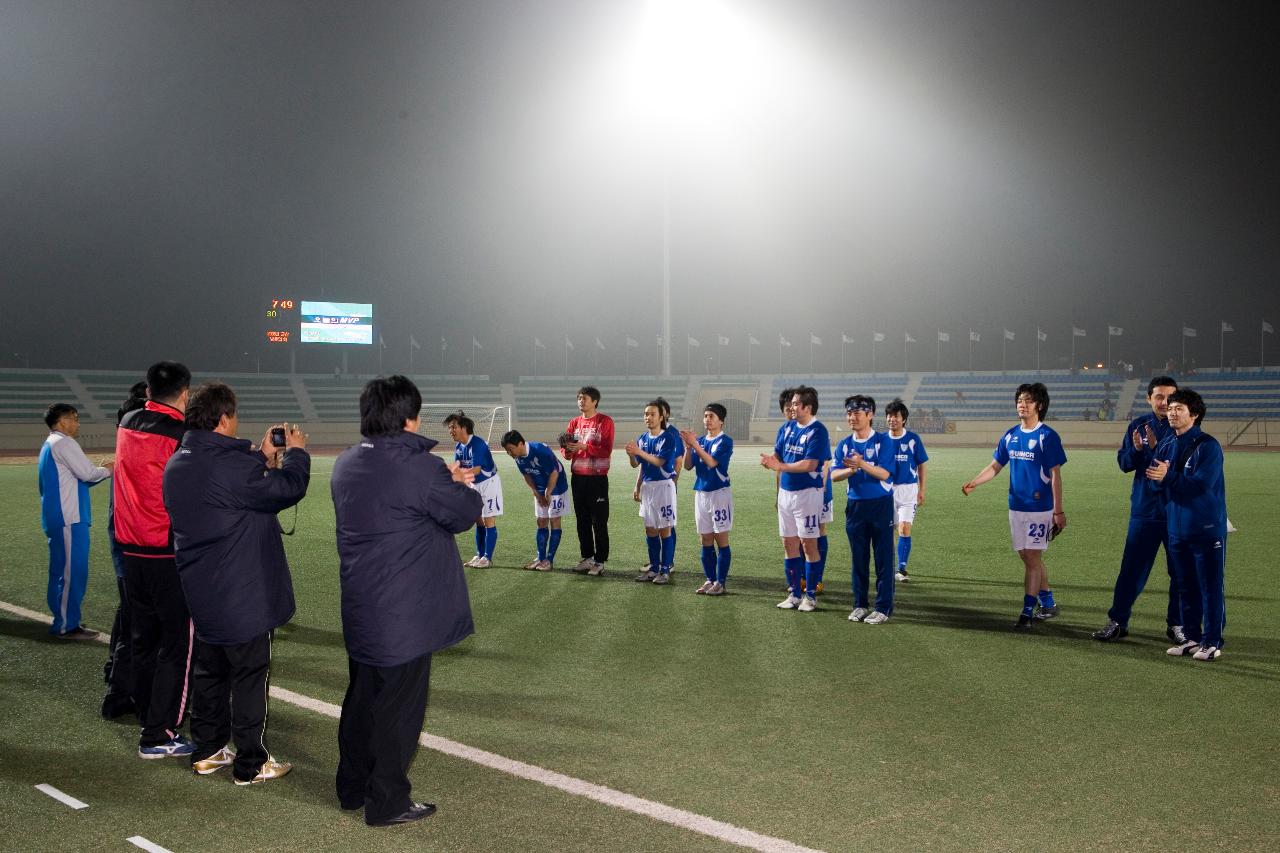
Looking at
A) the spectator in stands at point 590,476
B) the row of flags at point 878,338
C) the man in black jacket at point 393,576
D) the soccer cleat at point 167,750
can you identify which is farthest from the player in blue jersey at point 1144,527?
the row of flags at point 878,338

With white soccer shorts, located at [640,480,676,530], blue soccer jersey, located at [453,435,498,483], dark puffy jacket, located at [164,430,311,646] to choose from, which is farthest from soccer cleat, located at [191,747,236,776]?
blue soccer jersey, located at [453,435,498,483]

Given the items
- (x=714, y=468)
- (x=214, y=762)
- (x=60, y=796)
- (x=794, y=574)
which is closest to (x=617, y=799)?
(x=214, y=762)

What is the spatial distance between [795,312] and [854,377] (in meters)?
19.9

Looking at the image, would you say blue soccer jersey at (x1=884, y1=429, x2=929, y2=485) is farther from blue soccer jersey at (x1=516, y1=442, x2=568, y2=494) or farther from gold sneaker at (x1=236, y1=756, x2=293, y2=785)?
gold sneaker at (x1=236, y1=756, x2=293, y2=785)

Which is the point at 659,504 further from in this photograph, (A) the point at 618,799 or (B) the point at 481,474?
(A) the point at 618,799

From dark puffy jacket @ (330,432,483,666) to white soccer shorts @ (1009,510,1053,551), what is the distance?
5.49 meters

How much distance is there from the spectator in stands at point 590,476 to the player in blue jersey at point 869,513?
11.1 feet

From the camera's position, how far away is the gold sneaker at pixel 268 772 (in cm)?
454

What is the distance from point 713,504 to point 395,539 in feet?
19.1

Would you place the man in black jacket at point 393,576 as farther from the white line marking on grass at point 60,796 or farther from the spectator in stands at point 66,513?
the spectator in stands at point 66,513

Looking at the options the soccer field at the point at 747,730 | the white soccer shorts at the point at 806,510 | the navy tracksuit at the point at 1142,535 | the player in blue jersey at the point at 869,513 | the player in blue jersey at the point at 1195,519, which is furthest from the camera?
the white soccer shorts at the point at 806,510

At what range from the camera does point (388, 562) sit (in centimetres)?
404

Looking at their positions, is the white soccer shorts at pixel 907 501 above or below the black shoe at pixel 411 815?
above

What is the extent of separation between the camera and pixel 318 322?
51.4 m
